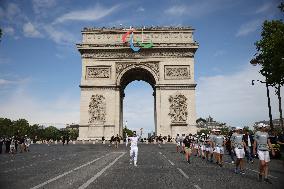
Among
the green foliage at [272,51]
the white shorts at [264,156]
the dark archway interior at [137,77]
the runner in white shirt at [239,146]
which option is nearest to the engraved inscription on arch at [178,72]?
the dark archway interior at [137,77]

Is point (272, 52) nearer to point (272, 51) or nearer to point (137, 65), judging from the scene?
point (272, 51)

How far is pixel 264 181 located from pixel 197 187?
8.87 ft

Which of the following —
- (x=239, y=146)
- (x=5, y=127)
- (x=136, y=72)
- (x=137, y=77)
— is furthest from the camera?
(x=5, y=127)

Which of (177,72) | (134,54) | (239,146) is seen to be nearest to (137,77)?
(134,54)

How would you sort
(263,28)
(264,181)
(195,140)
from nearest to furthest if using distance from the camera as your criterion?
(264,181)
(195,140)
(263,28)

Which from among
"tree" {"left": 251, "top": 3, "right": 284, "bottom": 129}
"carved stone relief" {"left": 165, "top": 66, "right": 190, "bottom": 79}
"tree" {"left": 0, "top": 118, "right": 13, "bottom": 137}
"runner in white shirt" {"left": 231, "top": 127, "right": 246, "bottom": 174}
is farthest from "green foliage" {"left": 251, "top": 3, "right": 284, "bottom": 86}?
"tree" {"left": 0, "top": 118, "right": 13, "bottom": 137}

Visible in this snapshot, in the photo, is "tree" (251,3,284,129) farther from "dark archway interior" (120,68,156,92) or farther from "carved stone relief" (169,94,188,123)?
"dark archway interior" (120,68,156,92)

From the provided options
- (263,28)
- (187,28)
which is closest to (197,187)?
(263,28)

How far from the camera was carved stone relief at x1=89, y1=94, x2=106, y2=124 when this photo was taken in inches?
1774

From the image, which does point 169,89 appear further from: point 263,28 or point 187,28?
point 263,28

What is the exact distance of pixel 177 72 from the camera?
4638 cm

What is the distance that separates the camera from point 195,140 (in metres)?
24.2

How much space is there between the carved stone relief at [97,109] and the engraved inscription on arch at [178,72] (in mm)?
9159

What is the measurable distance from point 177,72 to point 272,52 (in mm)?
17064
